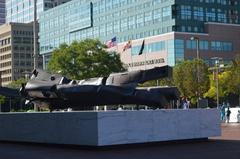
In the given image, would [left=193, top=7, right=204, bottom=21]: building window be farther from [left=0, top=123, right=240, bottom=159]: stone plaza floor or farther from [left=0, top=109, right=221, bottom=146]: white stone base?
[left=0, top=123, right=240, bottom=159]: stone plaza floor

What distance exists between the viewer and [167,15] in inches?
3979

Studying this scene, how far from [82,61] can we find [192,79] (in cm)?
1956

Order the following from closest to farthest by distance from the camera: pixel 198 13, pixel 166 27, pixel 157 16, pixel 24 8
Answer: pixel 166 27, pixel 157 16, pixel 198 13, pixel 24 8

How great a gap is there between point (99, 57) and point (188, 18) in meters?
44.3

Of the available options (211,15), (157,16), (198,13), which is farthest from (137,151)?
(211,15)

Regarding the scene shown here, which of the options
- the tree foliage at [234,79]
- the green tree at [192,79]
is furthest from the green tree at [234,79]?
the green tree at [192,79]

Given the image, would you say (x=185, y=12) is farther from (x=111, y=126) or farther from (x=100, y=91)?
(x=111, y=126)

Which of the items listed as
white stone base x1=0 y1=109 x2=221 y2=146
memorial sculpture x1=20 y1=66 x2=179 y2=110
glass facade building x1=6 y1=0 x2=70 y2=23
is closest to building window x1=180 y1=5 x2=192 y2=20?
glass facade building x1=6 y1=0 x2=70 y2=23

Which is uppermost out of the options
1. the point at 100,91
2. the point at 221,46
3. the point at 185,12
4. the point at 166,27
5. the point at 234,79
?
the point at 185,12

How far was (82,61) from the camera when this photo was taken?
60750mm

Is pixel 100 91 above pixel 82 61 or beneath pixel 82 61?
beneath

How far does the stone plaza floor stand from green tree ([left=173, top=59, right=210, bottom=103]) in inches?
2041

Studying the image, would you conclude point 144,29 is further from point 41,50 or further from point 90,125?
point 90,125

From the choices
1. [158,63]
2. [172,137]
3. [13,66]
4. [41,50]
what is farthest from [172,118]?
[13,66]
